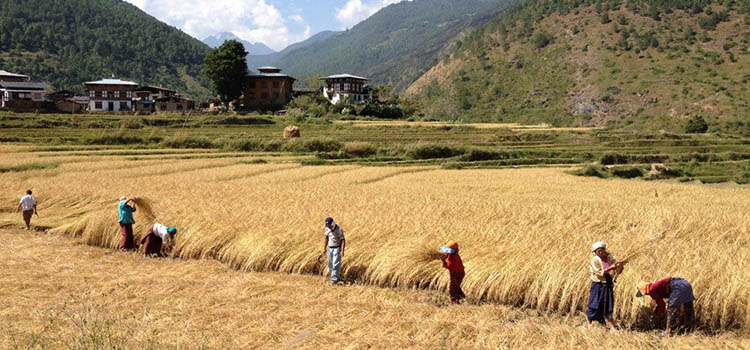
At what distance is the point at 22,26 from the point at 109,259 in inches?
6689

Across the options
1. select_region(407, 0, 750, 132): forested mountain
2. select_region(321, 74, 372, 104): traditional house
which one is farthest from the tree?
select_region(407, 0, 750, 132): forested mountain

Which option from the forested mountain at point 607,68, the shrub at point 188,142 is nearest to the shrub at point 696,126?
the forested mountain at point 607,68

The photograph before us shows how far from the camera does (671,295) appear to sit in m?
7.94

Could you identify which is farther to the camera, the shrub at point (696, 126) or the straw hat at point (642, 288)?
the shrub at point (696, 126)

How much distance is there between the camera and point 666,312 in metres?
8.26

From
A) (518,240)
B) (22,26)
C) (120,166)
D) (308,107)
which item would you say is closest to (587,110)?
(308,107)

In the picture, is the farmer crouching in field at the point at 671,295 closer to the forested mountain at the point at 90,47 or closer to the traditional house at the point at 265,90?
the traditional house at the point at 265,90

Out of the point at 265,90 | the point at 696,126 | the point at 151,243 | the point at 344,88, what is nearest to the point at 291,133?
the point at 151,243

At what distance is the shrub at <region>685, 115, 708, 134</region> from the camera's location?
7631cm

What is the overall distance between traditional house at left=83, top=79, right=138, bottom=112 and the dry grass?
Answer: 81142mm

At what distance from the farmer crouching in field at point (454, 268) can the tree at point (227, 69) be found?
83.6 metres

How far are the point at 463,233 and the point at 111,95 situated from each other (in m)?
86.1

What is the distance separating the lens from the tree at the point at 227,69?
87375 millimetres

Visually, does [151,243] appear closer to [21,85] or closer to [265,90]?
[21,85]
